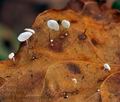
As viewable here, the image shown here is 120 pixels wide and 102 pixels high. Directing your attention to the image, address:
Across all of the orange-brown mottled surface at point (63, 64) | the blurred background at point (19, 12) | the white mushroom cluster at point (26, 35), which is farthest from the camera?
the blurred background at point (19, 12)

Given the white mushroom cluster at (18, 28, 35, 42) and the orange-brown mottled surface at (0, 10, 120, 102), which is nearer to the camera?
the orange-brown mottled surface at (0, 10, 120, 102)

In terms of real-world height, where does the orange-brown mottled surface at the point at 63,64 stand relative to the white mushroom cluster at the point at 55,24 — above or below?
below

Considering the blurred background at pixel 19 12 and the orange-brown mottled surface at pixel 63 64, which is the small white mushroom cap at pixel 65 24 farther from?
the blurred background at pixel 19 12

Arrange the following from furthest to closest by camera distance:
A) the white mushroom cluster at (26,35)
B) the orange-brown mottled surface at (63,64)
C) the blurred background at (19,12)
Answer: the blurred background at (19,12)
the white mushroom cluster at (26,35)
the orange-brown mottled surface at (63,64)

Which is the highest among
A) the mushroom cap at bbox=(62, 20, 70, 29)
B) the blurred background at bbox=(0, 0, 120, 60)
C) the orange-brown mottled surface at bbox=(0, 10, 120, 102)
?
the mushroom cap at bbox=(62, 20, 70, 29)

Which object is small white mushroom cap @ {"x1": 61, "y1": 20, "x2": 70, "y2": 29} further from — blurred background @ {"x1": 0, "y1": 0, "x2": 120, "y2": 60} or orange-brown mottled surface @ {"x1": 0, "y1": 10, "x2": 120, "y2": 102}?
blurred background @ {"x1": 0, "y1": 0, "x2": 120, "y2": 60}

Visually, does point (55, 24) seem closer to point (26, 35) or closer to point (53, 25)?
point (53, 25)

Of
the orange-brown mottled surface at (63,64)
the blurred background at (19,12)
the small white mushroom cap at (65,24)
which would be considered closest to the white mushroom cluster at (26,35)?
the orange-brown mottled surface at (63,64)

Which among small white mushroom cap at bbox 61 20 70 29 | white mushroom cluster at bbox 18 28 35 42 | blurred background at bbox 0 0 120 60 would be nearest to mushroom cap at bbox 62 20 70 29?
small white mushroom cap at bbox 61 20 70 29
